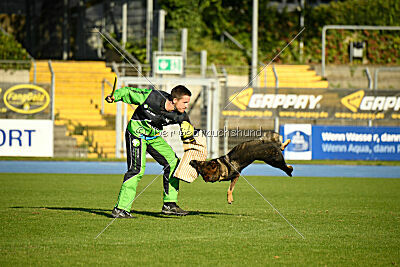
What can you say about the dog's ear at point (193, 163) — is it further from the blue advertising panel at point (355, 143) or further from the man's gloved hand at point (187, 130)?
the blue advertising panel at point (355, 143)

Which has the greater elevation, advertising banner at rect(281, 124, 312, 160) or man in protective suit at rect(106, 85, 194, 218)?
man in protective suit at rect(106, 85, 194, 218)

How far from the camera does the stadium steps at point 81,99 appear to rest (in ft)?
84.7

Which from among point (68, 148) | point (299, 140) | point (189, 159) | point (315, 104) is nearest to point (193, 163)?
point (189, 159)

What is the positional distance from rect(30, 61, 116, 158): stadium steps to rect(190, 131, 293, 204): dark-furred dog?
15580mm

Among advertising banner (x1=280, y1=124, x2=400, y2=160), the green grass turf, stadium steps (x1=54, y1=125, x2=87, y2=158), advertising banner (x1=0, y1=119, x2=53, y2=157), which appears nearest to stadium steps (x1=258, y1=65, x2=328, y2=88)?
advertising banner (x1=280, y1=124, x2=400, y2=160)

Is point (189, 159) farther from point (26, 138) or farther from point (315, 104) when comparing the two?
point (315, 104)

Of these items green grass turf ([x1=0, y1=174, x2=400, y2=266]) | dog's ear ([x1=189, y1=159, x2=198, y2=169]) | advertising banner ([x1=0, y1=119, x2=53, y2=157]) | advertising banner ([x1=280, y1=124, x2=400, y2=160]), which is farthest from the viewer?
advertising banner ([x1=280, y1=124, x2=400, y2=160])

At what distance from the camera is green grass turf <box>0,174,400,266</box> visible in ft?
26.4

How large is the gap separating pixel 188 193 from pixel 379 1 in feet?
94.3

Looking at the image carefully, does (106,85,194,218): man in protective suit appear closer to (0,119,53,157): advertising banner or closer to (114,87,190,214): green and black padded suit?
(114,87,190,214): green and black padded suit

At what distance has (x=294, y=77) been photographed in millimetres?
33094

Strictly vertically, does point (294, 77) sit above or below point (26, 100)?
above

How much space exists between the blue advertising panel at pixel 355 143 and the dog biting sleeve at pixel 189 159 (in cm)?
1502

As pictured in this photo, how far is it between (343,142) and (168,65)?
23.7 ft
